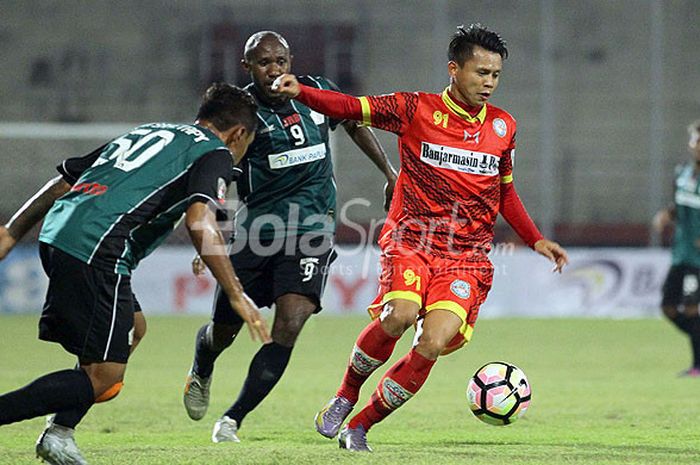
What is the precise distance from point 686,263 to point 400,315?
6700mm

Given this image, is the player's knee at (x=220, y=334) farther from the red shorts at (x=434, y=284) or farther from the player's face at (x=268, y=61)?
the player's face at (x=268, y=61)

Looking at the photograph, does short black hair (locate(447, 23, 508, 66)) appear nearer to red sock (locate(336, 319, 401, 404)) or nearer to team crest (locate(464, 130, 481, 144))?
team crest (locate(464, 130, 481, 144))

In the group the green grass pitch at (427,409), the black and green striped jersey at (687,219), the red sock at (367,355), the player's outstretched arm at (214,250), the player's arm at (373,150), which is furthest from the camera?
the black and green striped jersey at (687,219)

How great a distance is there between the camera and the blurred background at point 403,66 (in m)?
23.2

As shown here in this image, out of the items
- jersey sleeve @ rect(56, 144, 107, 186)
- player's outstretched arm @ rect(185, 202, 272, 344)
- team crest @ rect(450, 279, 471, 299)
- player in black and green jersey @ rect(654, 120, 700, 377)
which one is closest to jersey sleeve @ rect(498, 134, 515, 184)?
team crest @ rect(450, 279, 471, 299)

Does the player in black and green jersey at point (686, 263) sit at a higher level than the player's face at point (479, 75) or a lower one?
lower

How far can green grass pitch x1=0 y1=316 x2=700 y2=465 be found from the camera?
6004 millimetres

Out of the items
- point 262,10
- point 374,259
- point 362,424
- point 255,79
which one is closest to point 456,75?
point 255,79

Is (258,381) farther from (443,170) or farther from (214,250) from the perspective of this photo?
(214,250)

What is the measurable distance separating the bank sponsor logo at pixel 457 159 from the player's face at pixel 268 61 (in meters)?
1.11

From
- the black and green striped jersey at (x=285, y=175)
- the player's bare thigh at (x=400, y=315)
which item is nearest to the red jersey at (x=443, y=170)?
the player's bare thigh at (x=400, y=315)

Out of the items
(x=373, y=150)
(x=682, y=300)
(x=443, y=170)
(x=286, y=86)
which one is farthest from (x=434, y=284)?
(x=682, y=300)

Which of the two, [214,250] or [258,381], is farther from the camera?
[258,381]

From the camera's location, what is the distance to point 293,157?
7.30 m
